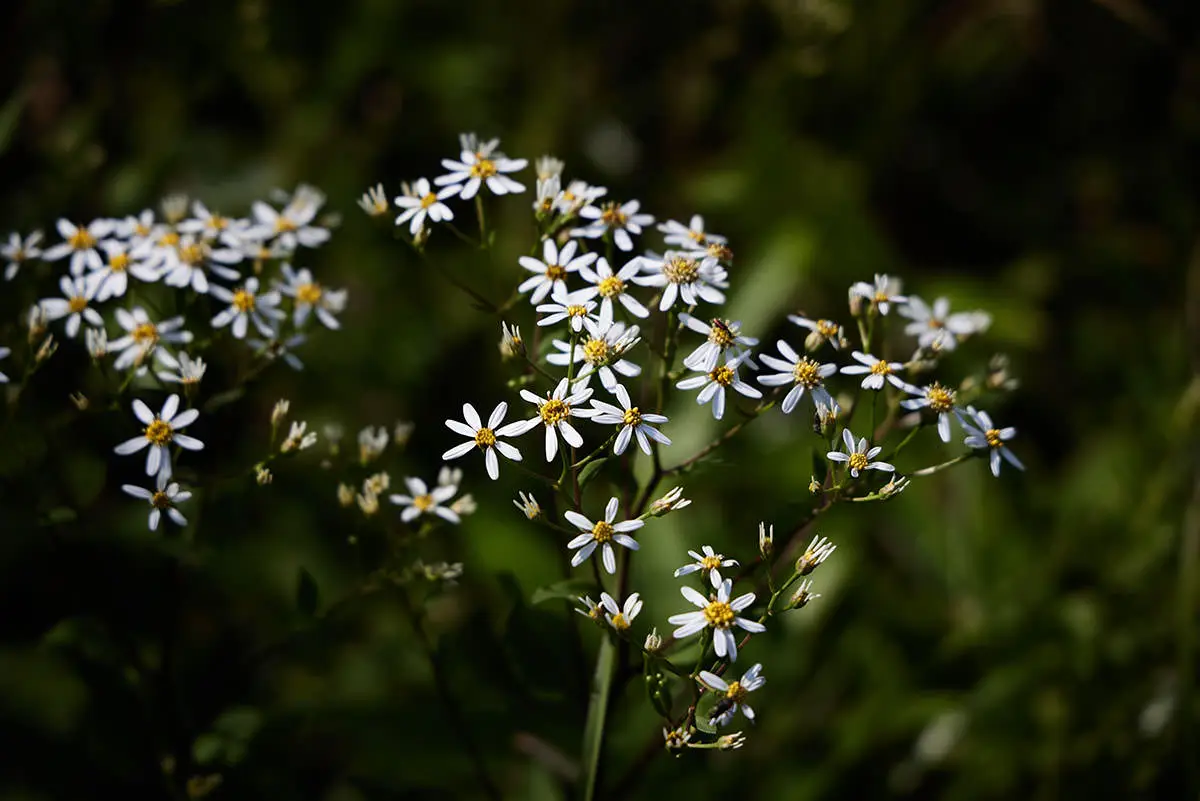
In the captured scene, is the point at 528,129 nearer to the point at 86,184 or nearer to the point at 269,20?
the point at 269,20

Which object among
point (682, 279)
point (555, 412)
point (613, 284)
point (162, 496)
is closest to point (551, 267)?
point (613, 284)

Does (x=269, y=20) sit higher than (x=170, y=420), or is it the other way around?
(x=269, y=20)

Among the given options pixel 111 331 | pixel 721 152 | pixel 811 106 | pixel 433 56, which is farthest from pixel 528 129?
pixel 111 331

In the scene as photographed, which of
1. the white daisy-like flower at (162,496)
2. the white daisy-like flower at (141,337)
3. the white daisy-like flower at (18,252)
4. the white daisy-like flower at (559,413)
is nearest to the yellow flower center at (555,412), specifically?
the white daisy-like flower at (559,413)

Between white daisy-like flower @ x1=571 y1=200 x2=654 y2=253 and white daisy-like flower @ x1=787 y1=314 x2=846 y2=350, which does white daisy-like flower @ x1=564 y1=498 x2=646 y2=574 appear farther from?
white daisy-like flower @ x1=571 y1=200 x2=654 y2=253

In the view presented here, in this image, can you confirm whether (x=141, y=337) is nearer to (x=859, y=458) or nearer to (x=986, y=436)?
(x=859, y=458)

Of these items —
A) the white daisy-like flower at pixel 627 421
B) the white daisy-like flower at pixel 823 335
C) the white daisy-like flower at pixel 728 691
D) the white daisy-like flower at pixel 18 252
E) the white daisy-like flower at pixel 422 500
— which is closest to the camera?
the white daisy-like flower at pixel 728 691

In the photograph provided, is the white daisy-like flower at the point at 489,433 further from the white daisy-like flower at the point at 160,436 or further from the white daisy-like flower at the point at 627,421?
the white daisy-like flower at the point at 160,436
